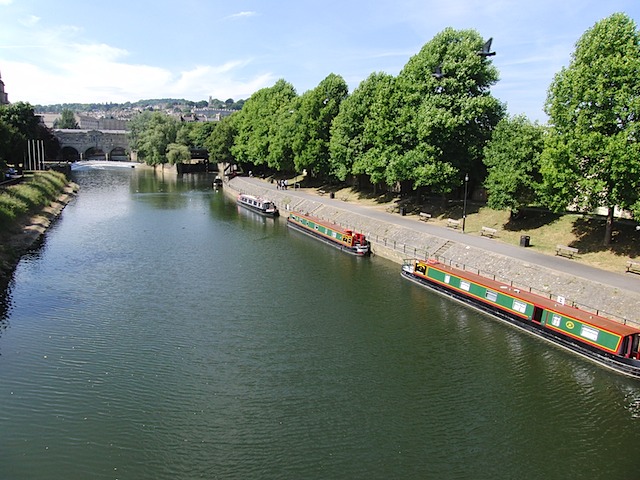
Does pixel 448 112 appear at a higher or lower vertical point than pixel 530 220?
higher

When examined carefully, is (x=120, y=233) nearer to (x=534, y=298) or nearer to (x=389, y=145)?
(x=389, y=145)

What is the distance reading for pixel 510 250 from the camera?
3900cm

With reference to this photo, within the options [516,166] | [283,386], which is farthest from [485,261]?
[283,386]

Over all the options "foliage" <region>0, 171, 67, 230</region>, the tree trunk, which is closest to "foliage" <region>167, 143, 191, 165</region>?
"foliage" <region>0, 171, 67, 230</region>

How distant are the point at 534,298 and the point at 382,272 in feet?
45.7

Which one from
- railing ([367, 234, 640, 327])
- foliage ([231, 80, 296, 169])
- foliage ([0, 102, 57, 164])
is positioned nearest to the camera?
railing ([367, 234, 640, 327])

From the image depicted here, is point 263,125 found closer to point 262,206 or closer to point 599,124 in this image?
point 262,206

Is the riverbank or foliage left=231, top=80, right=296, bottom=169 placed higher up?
foliage left=231, top=80, right=296, bottom=169

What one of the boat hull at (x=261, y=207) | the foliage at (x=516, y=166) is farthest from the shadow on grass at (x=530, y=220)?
the boat hull at (x=261, y=207)

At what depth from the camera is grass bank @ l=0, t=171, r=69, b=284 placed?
137ft

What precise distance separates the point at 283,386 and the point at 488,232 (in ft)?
92.7

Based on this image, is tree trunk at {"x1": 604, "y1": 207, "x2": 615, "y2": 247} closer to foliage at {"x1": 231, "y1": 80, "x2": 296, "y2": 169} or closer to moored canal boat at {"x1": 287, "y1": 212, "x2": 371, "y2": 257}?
moored canal boat at {"x1": 287, "y1": 212, "x2": 371, "y2": 257}

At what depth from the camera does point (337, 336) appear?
28.1 meters

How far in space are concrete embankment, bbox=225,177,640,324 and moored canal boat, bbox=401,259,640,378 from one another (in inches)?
49.6
